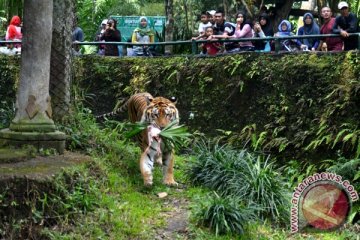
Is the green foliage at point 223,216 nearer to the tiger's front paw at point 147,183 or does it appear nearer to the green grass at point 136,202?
the green grass at point 136,202

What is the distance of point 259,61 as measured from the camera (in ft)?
36.9

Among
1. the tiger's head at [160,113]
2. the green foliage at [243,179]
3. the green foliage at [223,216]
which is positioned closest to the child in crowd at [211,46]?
the green foliage at [243,179]

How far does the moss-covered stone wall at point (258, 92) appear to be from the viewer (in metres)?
10.1

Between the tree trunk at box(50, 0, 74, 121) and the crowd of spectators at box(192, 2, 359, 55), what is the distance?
11.7 feet

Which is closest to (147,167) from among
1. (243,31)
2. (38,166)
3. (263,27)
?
(38,166)

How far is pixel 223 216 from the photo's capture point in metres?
7.21

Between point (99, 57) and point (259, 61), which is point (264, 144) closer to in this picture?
point (259, 61)

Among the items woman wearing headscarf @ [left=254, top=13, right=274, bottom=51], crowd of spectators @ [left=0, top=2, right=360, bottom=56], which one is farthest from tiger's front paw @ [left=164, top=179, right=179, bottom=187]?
woman wearing headscarf @ [left=254, top=13, right=274, bottom=51]

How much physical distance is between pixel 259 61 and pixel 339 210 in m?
3.69

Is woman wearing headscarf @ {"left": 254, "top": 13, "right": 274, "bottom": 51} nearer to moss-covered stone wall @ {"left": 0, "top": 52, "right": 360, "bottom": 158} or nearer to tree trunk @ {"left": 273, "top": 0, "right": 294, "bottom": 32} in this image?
moss-covered stone wall @ {"left": 0, "top": 52, "right": 360, "bottom": 158}

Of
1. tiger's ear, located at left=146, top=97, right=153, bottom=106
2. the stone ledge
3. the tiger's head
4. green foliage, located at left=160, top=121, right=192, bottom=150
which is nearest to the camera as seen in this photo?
the stone ledge

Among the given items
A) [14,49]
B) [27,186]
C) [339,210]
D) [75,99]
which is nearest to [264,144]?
[339,210]

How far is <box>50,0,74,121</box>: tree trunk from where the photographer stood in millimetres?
9125

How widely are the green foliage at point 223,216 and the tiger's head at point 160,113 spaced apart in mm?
1762
